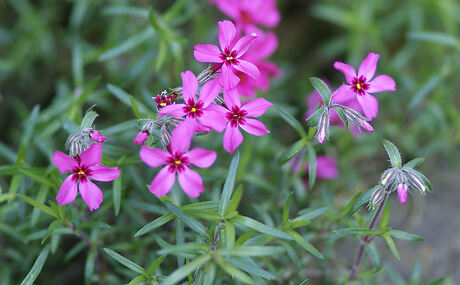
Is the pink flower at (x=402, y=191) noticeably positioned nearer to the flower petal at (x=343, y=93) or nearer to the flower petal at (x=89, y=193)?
the flower petal at (x=343, y=93)

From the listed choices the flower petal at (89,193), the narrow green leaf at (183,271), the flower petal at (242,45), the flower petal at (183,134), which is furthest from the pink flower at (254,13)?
the narrow green leaf at (183,271)

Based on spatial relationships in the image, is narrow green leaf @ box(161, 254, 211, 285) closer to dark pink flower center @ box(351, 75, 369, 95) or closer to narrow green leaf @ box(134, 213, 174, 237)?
narrow green leaf @ box(134, 213, 174, 237)

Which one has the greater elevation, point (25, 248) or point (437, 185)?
point (437, 185)

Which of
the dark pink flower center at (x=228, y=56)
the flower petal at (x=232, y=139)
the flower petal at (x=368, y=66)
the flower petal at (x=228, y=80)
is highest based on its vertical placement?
the flower petal at (x=368, y=66)

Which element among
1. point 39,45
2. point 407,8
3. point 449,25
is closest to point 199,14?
point 39,45

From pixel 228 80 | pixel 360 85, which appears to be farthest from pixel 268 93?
pixel 228 80

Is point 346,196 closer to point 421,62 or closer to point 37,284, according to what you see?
point 421,62

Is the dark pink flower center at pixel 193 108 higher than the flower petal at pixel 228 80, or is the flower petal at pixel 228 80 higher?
the flower petal at pixel 228 80

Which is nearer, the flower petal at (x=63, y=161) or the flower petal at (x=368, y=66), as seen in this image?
the flower petal at (x=63, y=161)
